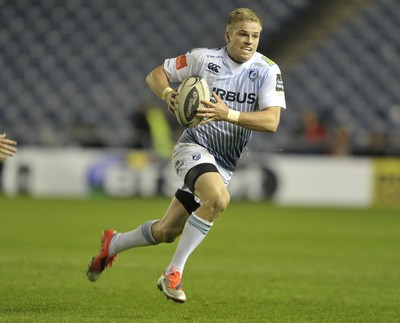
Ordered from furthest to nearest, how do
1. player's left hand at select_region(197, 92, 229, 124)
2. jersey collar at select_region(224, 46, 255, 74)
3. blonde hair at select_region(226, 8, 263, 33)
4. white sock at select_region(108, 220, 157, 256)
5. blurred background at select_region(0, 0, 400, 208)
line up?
blurred background at select_region(0, 0, 400, 208)
white sock at select_region(108, 220, 157, 256)
jersey collar at select_region(224, 46, 255, 74)
blonde hair at select_region(226, 8, 263, 33)
player's left hand at select_region(197, 92, 229, 124)

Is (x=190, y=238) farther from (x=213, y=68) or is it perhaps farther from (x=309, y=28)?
(x=309, y=28)

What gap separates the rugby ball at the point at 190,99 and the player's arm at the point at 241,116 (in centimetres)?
7

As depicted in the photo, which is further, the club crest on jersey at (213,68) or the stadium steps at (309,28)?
the stadium steps at (309,28)

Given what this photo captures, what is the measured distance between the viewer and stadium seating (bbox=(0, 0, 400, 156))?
2119cm

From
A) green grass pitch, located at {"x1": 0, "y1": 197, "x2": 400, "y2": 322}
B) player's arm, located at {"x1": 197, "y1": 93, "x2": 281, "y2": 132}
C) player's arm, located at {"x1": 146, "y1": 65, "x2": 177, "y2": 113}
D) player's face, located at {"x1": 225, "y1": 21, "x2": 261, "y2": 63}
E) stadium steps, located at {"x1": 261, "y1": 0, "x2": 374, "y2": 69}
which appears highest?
stadium steps, located at {"x1": 261, "y1": 0, "x2": 374, "y2": 69}

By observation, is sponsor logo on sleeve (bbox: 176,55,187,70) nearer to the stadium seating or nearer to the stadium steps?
the stadium seating

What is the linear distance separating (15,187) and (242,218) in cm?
522

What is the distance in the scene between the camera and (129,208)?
15789 mm

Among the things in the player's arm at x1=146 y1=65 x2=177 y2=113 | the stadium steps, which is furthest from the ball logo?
the stadium steps

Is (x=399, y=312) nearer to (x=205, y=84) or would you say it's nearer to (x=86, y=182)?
(x=205, y=84)

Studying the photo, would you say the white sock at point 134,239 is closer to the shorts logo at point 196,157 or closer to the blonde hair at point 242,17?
the shorts logo at point 196,157

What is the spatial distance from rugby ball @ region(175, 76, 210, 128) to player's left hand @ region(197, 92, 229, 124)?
5cm

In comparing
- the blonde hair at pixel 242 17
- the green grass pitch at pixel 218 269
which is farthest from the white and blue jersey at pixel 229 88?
the green grass pitch at pixel 218 269

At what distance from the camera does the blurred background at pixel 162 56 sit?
833 inches
